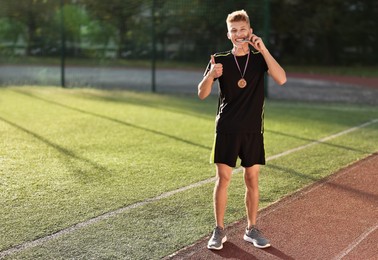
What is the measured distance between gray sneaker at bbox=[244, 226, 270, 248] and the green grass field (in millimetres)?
384

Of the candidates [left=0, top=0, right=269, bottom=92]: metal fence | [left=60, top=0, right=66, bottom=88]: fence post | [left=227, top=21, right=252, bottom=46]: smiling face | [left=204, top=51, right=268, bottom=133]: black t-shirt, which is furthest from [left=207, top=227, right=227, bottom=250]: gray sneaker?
[left=60, top=0, right=66, bottom=88]: fence post

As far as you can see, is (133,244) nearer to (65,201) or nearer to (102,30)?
(65,201)

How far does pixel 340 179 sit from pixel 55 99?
10426 mm

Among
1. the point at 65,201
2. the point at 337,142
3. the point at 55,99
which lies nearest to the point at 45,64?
the point at 55,99

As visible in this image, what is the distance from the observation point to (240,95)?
4.42 metres

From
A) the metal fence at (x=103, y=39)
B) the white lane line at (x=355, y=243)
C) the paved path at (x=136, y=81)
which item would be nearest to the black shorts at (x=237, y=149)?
the white lane line at (x=355, y=243)

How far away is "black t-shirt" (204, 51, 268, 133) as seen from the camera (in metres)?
4.38

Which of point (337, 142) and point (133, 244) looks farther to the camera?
point (337, 142)

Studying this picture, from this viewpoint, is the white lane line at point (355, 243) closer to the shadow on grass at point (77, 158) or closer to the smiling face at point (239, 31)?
the smiling face at point (239, 31)

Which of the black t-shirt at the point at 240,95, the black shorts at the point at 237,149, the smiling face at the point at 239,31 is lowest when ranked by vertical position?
the black shorts at the point at 237,149

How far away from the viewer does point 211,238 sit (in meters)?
4.55

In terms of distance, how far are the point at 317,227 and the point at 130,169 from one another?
2942mm

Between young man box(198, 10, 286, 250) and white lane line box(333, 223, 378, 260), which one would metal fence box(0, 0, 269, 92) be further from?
young man box(198, 10, 286, 250)

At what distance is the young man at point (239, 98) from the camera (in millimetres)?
4312
